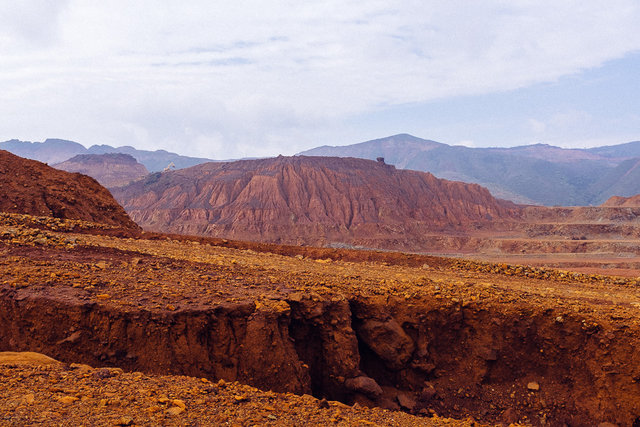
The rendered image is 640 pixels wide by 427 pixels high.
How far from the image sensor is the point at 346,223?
6906cm

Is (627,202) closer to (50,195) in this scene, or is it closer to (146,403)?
(50,195)

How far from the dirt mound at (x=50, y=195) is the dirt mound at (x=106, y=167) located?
9519 centimetres

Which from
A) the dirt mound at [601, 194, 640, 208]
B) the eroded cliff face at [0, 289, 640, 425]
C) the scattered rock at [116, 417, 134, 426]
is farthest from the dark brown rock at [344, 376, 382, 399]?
the dirt mound at [601, 194, 640, 208]

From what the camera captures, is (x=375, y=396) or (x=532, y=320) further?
(x=532, y=320)

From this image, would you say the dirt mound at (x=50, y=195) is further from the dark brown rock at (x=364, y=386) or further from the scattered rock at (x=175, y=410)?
the scattered rock at (x=175, y=410)

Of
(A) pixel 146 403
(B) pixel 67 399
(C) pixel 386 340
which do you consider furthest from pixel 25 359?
(C) pixel 386 340

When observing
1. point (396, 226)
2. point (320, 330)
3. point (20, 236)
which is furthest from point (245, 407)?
point (396, 226)

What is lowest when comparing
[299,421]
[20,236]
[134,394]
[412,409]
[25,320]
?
[412,409]

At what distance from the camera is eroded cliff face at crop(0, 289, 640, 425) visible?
21.7ft

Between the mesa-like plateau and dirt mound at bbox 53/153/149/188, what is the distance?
361ft

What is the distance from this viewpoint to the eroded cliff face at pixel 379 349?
21.7ft

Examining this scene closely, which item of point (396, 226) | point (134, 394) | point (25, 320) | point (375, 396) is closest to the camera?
point (134, 394)

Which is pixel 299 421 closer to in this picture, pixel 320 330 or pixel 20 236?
pixel 320 330

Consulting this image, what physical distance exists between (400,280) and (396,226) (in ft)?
193
